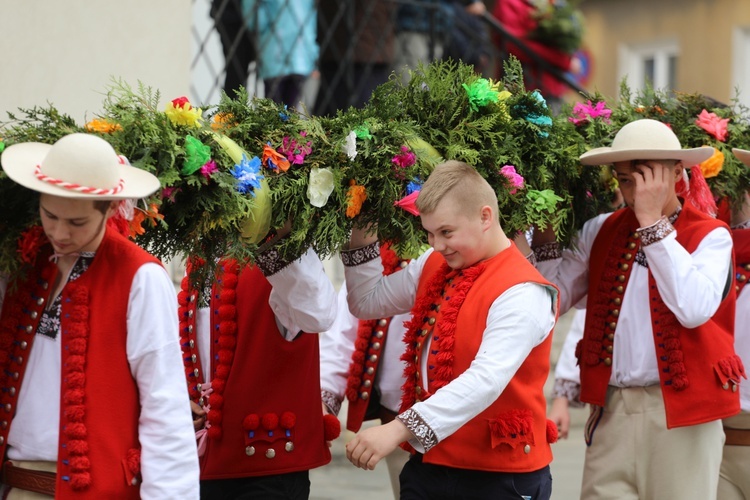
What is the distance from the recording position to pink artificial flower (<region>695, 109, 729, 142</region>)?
475 cm

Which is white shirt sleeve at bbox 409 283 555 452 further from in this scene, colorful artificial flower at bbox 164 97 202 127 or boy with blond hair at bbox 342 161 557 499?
colorful artificial flower at bbox 164 97 202 127

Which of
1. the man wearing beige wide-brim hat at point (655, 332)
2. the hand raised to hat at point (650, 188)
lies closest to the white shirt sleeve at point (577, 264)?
the man wearing beige wide-brim hat at point (655, 332)

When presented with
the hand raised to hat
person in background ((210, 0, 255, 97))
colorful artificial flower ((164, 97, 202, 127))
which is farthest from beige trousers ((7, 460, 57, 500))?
person in background ((210, 0, 255, 97))

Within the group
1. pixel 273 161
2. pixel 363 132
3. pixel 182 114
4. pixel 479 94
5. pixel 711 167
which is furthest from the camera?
pixel 711 167

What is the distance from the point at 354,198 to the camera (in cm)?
373

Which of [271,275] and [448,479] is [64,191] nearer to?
[271,275]

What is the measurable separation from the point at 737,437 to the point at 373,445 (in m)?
2.10

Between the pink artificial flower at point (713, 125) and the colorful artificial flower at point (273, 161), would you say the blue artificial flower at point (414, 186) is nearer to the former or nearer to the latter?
the colorful artificial flower at point (273, 161)

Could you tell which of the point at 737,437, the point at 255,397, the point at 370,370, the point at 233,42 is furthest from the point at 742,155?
the point at 233,42

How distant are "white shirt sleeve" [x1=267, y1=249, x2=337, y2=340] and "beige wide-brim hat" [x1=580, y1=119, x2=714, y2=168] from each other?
43.9 inches

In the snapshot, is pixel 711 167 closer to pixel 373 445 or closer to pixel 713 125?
pixel 713 125

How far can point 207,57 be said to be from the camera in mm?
6996

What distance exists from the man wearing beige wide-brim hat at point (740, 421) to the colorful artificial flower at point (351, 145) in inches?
76.7

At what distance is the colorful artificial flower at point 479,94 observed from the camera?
399 cm
